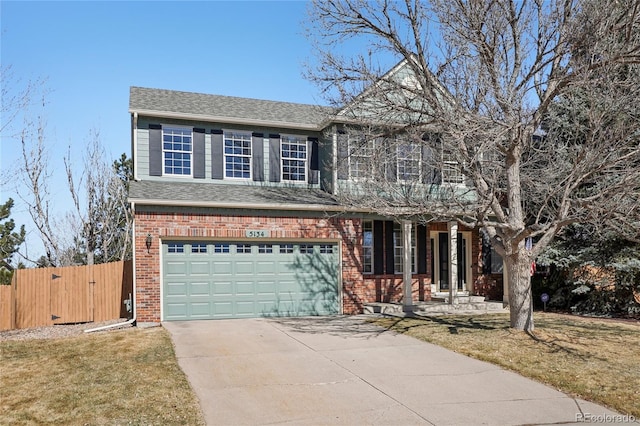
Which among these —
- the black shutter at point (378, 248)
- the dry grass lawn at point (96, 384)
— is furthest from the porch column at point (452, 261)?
the dry grass lawn at point (96, 384)

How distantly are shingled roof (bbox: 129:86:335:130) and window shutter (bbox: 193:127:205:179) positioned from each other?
0.51m

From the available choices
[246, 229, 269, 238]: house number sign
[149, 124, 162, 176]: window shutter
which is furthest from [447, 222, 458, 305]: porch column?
[149, 124, 162, 176]: window shutter

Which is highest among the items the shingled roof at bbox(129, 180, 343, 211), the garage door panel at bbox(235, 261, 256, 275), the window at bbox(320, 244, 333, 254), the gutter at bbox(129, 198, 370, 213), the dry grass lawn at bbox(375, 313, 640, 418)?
the shingled roof at bbox(129, 180, 343, 211)

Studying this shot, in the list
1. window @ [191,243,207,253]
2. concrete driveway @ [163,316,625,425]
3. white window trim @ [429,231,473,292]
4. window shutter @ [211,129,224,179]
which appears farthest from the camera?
white window trim @ [429,231,473,292]

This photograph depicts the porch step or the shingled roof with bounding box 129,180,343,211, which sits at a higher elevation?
the shingled roof with bounding box 129,180,343,211

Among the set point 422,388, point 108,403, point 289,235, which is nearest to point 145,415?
point 108,403

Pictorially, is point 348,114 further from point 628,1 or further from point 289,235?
point 628,1

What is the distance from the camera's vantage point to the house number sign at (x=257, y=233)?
1416 cm

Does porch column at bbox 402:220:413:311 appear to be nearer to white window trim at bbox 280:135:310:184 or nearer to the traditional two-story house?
the traditional two-story house

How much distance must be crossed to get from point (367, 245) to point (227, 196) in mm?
4692

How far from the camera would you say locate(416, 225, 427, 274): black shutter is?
16.8 m

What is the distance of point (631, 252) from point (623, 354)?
615cm

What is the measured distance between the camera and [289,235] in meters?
14.6

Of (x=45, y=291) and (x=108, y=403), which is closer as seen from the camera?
(x=108, y=403)
